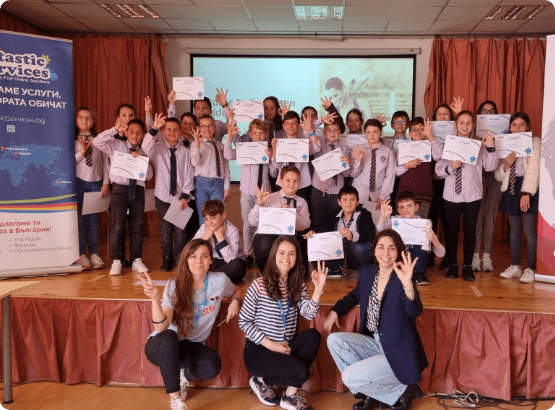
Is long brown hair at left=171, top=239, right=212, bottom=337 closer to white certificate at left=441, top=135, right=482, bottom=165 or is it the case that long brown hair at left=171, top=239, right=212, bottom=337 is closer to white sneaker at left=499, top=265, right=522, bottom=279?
white certificate at left=441, top=135, right=482, bottom=165

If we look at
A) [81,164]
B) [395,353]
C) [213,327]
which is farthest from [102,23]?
[395,353]

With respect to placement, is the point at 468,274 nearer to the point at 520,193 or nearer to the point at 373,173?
the point at 520,193

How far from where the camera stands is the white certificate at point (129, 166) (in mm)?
4133

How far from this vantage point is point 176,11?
19.2ft

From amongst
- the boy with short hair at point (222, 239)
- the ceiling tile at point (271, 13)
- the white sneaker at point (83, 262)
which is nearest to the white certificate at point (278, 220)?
the boy with short hair at point (222, 239)

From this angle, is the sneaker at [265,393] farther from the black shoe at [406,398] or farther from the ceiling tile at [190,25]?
the ceiling tile at [190,25]

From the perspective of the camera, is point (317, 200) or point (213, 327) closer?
point (213, 327)

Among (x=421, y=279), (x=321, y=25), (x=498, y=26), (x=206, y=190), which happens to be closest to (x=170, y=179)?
(x=206, y=190)

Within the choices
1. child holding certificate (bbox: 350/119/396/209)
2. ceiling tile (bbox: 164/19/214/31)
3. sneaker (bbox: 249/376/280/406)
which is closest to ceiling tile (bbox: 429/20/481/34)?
child holding certificate (bbox: 350/119/396/209)

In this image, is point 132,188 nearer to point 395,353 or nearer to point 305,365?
point 305,365

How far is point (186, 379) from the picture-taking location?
117 inches

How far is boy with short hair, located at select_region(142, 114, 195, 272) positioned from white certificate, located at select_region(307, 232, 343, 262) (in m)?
1.28

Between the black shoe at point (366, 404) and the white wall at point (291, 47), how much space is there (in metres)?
4.94

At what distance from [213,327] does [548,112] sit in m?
3.10
